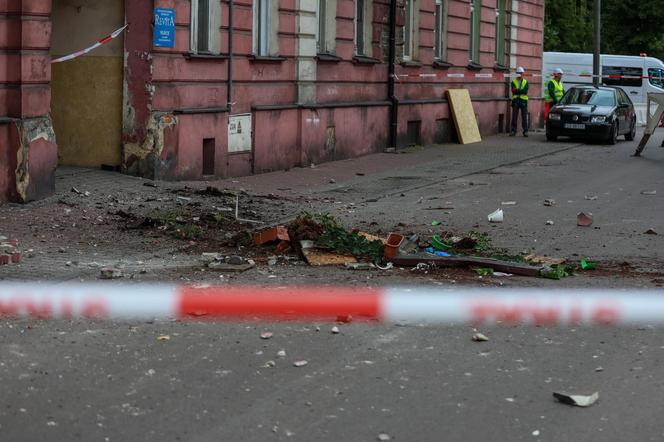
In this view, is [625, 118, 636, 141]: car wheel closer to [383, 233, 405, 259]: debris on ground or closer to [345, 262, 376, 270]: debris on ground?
[383, 233, 405, 259]: debris on ground

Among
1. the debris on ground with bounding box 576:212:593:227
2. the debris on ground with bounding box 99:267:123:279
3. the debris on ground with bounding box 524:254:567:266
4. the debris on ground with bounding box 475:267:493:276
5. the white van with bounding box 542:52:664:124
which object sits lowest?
the debris on ground with bounding box 99:267:123:279

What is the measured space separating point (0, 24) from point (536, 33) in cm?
2749

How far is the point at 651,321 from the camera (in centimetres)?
830

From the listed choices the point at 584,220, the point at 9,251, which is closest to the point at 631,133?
the point at 584,220

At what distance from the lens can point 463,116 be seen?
1201 inches

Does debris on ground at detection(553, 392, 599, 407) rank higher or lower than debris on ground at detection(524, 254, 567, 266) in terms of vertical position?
lower

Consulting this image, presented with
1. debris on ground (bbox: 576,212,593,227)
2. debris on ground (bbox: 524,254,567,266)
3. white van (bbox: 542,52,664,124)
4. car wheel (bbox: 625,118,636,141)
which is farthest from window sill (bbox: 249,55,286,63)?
white van (bbox: 542,52,664,124)

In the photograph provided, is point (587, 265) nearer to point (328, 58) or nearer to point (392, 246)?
point (392, 246)

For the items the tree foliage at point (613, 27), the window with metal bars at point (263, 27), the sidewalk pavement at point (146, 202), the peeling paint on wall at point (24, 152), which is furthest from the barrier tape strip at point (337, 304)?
the tree foliage at point (613, 27)

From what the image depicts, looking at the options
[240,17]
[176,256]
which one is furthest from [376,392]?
[240,17]

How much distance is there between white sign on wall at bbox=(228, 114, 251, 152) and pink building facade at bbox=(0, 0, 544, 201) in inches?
1.2

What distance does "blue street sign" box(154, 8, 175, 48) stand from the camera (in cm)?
1689

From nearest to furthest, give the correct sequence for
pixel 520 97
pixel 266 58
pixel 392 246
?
pixel 392 246
pixel 266 58
pixel 520 97

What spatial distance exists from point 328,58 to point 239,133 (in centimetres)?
397
